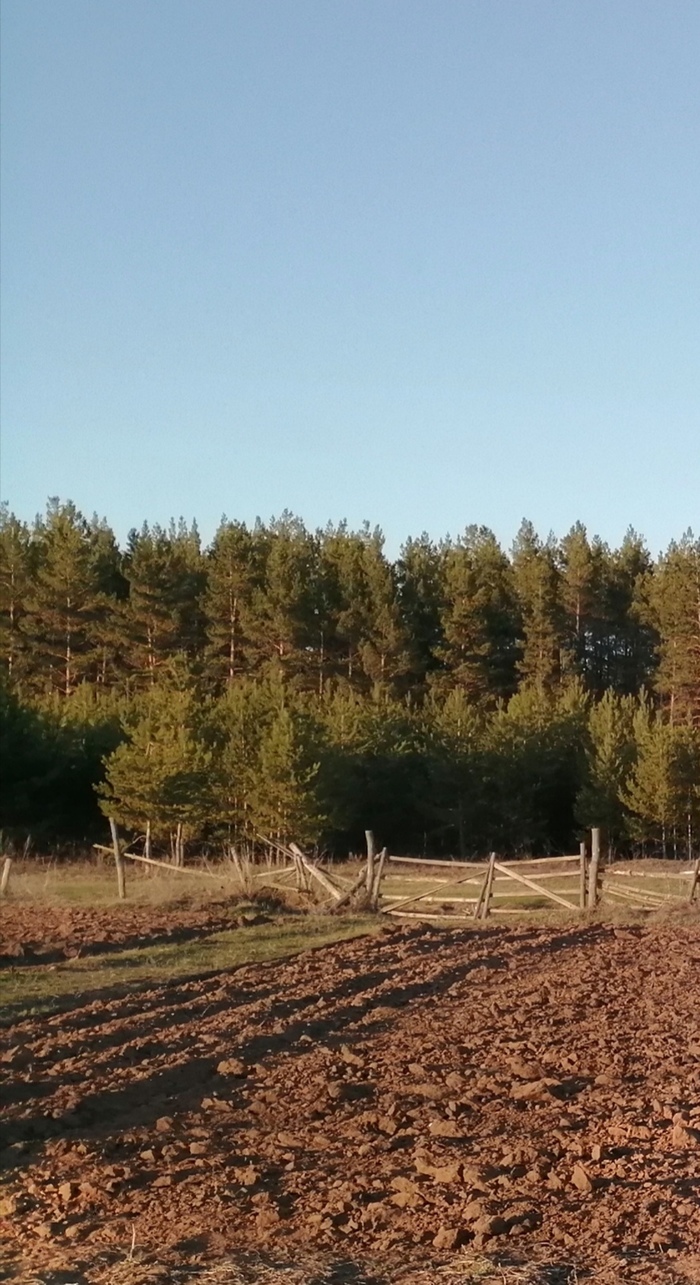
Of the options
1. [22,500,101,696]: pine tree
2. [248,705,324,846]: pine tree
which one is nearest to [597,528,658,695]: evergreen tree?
[22,500,101,696]: pine tree

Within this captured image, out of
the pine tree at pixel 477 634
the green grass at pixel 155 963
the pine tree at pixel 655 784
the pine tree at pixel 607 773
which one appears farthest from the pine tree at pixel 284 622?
the green grass at pixel 155 963

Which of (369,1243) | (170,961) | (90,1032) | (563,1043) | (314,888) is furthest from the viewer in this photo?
(314,888)

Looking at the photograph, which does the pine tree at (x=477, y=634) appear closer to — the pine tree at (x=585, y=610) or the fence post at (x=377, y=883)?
the pine tree at (x=585, y=610)

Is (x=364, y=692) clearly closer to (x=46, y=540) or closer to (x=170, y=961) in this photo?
(x=46, y=540)

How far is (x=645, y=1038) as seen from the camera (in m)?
10.4

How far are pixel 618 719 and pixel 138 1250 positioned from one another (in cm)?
4340

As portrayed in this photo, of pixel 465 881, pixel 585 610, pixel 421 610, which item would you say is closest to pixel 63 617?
pixel 421 610

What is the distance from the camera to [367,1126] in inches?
313

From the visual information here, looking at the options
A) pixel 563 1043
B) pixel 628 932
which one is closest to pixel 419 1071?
pixel 563 1043

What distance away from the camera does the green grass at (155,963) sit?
45.1 ft

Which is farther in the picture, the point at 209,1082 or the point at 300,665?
the point at 300,665

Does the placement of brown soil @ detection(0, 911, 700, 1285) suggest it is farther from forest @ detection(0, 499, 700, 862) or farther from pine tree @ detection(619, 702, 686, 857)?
pine tree @ detection(619, 702, 686, 857)

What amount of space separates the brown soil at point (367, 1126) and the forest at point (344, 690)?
26956 mm

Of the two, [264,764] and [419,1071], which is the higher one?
[264,764]
